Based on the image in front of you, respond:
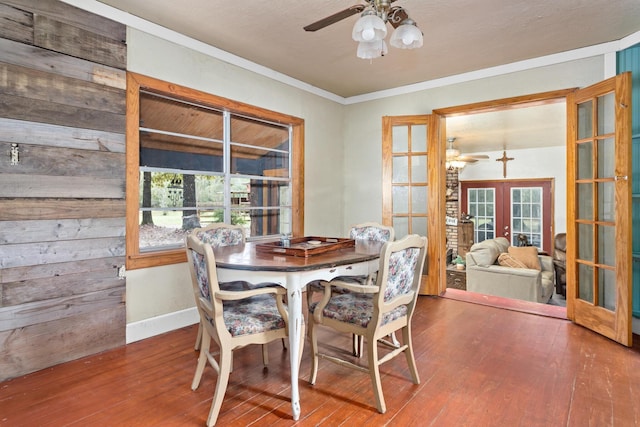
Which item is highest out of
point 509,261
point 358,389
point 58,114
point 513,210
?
point 58,114

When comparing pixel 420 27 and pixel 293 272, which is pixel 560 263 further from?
pixel 293 272

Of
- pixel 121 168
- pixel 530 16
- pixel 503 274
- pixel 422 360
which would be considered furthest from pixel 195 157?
pixel 503 274

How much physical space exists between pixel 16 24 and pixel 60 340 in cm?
215

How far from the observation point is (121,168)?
2.87 m

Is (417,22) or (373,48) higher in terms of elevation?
(417,22)

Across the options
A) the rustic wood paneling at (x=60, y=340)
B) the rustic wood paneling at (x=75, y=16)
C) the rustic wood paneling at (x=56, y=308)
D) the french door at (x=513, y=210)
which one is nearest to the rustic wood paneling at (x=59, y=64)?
the rustic wood paneling at (x=75, y=16)

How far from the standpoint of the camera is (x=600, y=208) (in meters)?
3.21

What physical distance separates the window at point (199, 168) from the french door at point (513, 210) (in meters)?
5.84

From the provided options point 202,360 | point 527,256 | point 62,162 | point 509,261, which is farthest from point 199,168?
point 527,256

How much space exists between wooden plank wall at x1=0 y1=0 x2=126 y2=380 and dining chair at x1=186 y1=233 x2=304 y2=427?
3.62ft

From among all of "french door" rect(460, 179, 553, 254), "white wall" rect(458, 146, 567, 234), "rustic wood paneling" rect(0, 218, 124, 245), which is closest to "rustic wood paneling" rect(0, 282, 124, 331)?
"rustic wood paneling" rect(0, 218, 124, 245)

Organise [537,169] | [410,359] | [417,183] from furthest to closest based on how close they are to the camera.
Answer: [537,169] → [417,183] → [410,359]

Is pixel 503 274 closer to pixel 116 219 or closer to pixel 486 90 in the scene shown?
pixel 486 90

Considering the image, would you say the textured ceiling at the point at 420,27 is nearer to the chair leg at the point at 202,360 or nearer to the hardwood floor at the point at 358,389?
the chair leg at the point at 202,360
